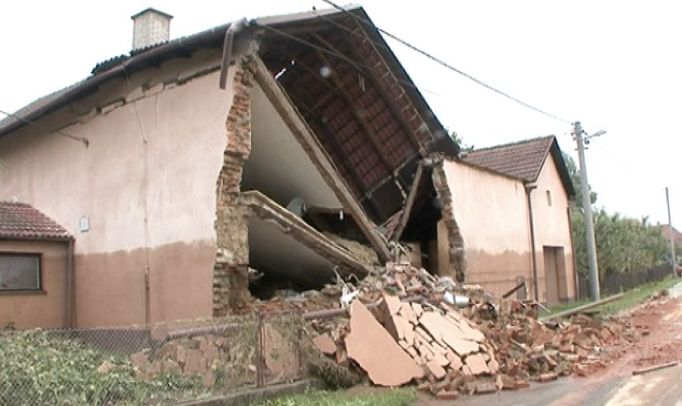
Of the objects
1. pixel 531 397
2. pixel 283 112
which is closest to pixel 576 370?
pixel 531 397

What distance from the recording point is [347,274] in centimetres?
1384

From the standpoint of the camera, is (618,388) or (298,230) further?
(298,230)

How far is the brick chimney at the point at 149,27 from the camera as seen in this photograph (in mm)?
15992

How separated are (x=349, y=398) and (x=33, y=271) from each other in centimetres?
883

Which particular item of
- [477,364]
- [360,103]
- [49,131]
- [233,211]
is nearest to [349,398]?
[477,364]

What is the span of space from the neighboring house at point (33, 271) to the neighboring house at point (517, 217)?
9.56 meters

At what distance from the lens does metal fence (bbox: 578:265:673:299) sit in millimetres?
24719

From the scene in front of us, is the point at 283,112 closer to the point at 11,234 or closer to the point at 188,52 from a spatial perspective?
the point at 188,52

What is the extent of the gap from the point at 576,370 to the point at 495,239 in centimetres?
854

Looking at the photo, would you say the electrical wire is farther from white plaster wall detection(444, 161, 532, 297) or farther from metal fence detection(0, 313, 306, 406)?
metal fence detection(0, 313, 306, 406)

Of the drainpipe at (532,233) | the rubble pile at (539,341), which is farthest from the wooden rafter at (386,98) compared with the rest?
the drainpipe at (532,233)

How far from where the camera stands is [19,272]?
13.1m

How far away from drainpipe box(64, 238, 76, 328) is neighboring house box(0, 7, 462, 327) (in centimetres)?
4

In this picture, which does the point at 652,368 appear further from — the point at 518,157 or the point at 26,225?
the point at 518,157
